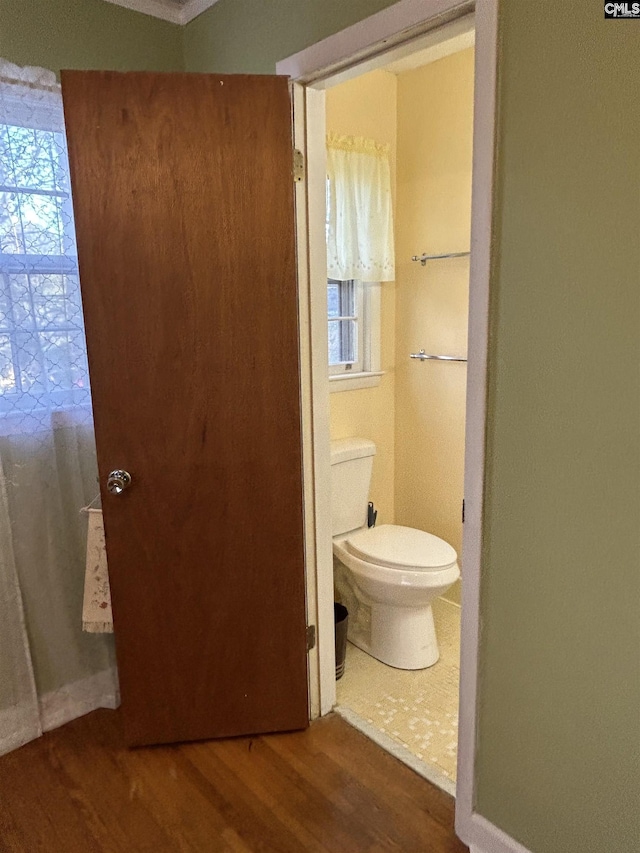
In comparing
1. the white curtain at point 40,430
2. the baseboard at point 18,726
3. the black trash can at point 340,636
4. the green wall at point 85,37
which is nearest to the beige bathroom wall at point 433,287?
the black trash can at point 340,636

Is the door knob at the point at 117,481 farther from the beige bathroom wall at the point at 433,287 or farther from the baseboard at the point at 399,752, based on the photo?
the beige bathroom wall at the point at 433,287

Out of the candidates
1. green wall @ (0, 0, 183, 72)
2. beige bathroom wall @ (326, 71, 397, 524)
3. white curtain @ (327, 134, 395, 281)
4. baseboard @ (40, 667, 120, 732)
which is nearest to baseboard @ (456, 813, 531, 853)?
baseboard @ (40, 667, 120, 732)

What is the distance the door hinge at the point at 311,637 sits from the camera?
2.04 m

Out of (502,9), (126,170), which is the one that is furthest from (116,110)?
(502,9)

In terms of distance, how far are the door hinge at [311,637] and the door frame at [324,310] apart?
28 millimetres

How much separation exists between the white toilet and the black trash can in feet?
0.44

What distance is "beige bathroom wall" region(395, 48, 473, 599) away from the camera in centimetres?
250

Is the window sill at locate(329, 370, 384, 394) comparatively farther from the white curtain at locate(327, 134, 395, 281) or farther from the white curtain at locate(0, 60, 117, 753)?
the white curtain at locate(0, 60, 117, 753)

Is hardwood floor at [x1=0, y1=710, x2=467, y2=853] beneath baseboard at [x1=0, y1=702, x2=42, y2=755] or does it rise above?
beneath

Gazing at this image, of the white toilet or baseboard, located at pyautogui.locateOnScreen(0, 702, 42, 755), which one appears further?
the white toilet

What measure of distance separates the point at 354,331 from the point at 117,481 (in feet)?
4.59

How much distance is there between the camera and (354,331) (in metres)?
2.77

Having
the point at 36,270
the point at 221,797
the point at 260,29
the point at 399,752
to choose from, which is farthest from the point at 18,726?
the point at 260,29

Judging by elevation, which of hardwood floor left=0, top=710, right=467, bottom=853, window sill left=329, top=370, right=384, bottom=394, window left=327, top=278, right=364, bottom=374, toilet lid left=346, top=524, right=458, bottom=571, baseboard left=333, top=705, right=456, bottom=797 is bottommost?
hardwood floor left=0, top=710, right=467, bottom=853
